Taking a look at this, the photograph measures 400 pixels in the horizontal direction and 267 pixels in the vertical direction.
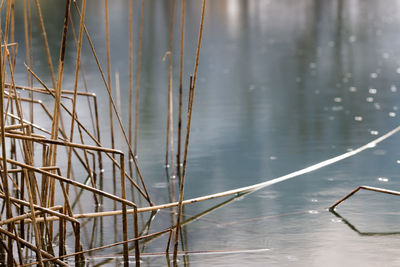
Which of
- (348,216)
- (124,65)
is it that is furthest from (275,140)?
(124,65)

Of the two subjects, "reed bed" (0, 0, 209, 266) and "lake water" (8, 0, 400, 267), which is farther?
"lake water" (8, 0, 400, 267)

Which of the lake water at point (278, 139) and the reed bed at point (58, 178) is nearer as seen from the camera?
the reed bed at point (58, 178)

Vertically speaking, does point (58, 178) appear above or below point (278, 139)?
above

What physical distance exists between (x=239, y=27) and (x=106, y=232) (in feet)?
43.6

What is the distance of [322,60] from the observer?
1055 centimetres

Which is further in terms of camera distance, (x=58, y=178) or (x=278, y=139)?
(x=278, y=139)

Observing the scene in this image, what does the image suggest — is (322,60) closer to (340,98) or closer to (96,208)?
(340,98)

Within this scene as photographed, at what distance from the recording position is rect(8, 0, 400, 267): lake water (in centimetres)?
321

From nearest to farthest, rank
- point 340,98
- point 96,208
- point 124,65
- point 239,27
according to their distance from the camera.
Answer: point 96,208 < point 340,98 < point 124,65 < point 239,27

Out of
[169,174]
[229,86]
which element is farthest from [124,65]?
[169,174]

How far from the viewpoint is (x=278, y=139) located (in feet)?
18.0

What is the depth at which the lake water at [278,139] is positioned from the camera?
3.21 meters

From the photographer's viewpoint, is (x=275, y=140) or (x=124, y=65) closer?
(x=275, y=140)

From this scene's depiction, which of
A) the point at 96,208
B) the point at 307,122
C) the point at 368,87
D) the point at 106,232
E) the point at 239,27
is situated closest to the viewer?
the point at 106,232
